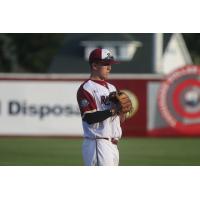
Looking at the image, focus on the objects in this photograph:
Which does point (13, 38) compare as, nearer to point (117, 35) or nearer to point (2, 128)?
point (117, 35)

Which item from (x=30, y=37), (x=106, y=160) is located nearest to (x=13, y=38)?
(x=30, y=37)

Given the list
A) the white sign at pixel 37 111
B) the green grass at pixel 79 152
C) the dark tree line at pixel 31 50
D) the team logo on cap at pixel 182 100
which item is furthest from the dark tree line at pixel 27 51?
the green grass at pixel 79 152

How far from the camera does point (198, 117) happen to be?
65.3 feet

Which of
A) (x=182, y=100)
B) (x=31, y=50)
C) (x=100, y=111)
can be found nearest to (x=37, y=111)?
(x=182, y=100)

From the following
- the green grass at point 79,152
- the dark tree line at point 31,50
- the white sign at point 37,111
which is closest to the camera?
the green grass at point 79,152

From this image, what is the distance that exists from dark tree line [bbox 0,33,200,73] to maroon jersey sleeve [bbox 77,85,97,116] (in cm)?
4359

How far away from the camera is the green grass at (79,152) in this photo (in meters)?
14.4

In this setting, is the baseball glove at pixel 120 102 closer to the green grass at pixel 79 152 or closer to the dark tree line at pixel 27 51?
the green grass at pixel 79 152

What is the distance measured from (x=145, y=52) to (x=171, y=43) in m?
1.75

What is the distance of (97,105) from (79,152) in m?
8.61

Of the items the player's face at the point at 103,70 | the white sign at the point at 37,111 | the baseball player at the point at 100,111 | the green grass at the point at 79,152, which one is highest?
the player's face at the point at 103,70

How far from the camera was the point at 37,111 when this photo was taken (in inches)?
770

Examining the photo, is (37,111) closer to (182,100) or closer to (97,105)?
(182,100)

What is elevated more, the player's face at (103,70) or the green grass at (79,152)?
the player's face at (103,70)
